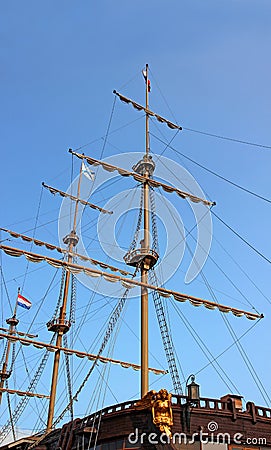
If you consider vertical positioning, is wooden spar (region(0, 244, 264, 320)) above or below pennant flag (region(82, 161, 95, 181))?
below

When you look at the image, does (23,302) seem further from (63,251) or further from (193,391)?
(193,391)

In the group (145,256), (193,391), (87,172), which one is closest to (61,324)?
(87,172)

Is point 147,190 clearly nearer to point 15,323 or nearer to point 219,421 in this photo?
point 219,421

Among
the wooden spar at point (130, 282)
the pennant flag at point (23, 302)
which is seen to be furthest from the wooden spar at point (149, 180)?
the pennant flag at point (23, 302)

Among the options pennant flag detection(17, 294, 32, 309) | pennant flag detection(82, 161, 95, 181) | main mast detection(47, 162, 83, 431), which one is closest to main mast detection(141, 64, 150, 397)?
pennant flag detection(82, 161, 95, 181)

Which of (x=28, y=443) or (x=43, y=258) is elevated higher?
(x=43, y=258)

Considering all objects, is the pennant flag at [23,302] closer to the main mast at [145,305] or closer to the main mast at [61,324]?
the main mast at [61,324]

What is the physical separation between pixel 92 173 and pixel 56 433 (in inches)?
721

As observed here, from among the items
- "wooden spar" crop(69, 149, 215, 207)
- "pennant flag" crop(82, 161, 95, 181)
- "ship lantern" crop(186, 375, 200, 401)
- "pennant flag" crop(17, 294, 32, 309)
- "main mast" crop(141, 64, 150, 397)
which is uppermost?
"pennant flag" crop(82, 161, 95, 181)

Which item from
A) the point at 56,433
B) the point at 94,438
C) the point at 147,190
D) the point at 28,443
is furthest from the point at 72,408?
the point at 147,190

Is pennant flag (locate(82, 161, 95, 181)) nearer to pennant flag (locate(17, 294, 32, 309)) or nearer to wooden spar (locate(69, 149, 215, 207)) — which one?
wooden spar (locate(69, 149, 215, 207))

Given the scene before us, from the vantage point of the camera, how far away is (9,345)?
46.0 meters

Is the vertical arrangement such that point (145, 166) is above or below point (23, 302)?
above

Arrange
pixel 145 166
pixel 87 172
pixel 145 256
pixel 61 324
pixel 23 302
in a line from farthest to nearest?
pixel 23 302 < pixel 61 324 < pixel 87 172 < pixel 145 166 < pixel 145 256
